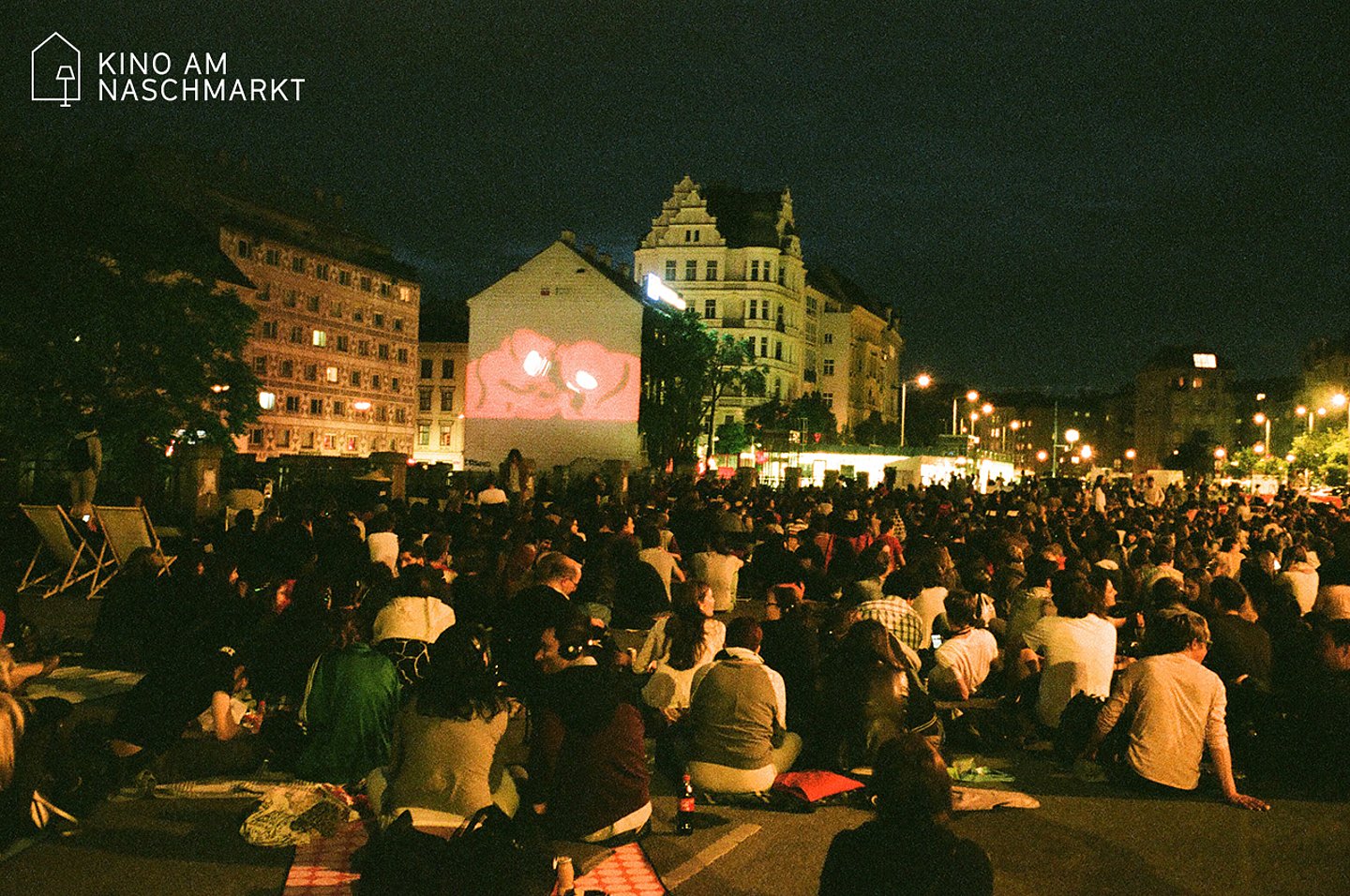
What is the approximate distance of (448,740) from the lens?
5895 mm

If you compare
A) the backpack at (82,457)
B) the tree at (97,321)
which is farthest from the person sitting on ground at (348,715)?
the tree at (97,321)

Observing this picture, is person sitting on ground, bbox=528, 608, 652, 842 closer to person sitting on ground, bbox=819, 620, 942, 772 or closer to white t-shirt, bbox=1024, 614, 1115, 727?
person sitting on ground, bbox=819, 620, 942, 772

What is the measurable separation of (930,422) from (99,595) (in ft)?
342

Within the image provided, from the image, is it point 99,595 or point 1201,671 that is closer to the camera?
point 1201,671

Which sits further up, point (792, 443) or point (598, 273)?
point (598, 273)

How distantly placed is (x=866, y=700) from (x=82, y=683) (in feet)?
24.2

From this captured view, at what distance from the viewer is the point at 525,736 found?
339 inches

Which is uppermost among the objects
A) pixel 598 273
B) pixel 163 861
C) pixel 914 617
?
pixel 598 273

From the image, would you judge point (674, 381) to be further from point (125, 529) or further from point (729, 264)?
point (125, 529)

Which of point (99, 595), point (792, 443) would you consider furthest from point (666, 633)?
point (792, 443)

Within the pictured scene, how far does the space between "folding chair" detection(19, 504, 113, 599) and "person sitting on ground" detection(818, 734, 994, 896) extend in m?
13.9

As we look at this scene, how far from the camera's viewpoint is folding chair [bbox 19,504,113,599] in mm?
15438

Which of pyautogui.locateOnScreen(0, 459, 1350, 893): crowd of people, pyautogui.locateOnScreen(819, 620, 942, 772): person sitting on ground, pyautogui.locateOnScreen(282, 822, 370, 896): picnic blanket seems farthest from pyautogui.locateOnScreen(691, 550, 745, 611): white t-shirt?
pyautogui.locateOnScreen(282, 822, 370, 896): picnic blanket

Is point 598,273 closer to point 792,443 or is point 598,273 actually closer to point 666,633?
point 792,443
